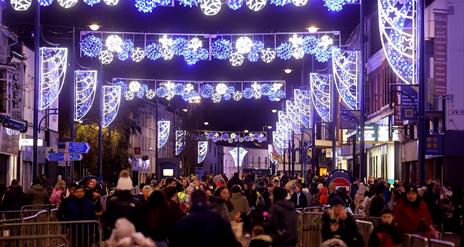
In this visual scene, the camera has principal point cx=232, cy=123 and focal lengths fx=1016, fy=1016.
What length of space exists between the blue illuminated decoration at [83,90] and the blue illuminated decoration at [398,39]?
63.9 feet

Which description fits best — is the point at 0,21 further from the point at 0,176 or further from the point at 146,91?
the point at 146,91

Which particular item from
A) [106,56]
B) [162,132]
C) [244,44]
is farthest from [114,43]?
[162,132]

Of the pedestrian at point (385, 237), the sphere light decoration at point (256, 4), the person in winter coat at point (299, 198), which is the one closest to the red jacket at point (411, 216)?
the pedestrian at point (385, 237)

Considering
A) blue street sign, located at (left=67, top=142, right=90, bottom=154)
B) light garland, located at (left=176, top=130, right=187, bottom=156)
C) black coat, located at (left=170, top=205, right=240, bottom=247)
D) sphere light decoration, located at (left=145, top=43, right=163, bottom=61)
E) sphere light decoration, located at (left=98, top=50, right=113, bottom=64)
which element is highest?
sphere light decoration, located at (left=145, top=43, right=163, bottom=61)

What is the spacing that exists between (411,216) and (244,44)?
894 inches

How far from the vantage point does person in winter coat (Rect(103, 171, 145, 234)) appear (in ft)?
47.5

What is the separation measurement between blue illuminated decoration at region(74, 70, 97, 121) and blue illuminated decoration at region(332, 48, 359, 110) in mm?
10963

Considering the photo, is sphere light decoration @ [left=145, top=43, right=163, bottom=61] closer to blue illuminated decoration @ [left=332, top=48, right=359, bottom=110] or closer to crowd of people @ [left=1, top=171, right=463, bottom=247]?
blue illuminated decoration @ [left=332, top=48, right=359, bottom=110]

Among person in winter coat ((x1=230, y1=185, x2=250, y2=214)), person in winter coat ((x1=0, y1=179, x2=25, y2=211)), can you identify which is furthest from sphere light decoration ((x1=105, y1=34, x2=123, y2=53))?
person in winter coat ((x1=230, y1=185, x2=250, y2=214))

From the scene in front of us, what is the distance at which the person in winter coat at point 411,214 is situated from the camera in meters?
17.9

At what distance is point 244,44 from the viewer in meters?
40.0

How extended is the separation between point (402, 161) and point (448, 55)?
11802 millimetres

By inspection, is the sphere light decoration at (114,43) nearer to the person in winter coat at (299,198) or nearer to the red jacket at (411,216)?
the person in winter coat at (299,198)

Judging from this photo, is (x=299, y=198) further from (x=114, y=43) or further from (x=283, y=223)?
(x=114, y=43)
